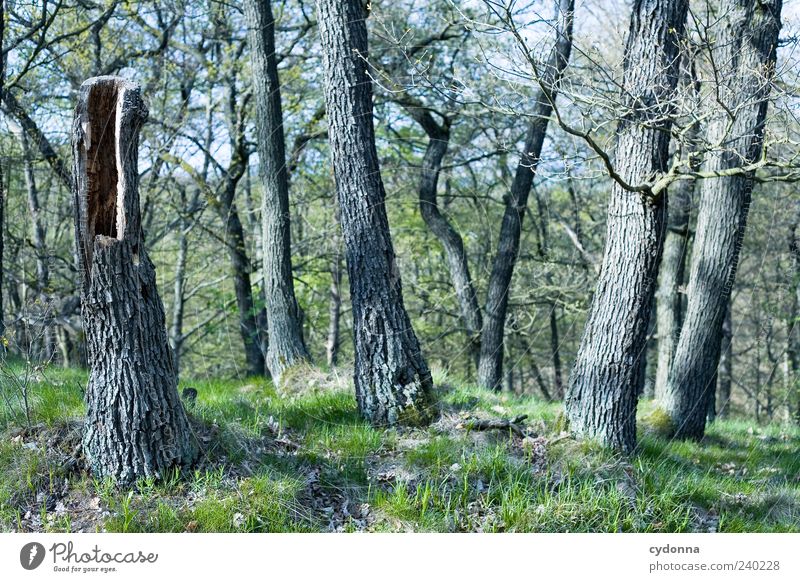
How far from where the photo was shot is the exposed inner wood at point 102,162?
463 centimetres

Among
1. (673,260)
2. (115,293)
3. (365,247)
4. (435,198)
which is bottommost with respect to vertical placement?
(115,293)

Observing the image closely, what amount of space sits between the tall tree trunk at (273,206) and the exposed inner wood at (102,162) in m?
3.80

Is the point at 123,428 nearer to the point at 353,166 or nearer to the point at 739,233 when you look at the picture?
the point at 353,166

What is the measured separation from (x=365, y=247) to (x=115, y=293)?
2.22 metres

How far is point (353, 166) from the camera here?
624 cm

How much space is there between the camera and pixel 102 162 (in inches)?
184

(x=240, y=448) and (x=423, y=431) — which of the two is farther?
(x=423, y=431)

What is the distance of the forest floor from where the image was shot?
4.54 m

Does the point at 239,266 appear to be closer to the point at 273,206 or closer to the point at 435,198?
the point at 435,198

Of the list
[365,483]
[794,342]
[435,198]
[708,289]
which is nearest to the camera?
[365,483]

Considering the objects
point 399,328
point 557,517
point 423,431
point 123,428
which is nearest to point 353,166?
point 399,328

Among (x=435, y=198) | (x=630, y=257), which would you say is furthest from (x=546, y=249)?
(x=630, y=257)
